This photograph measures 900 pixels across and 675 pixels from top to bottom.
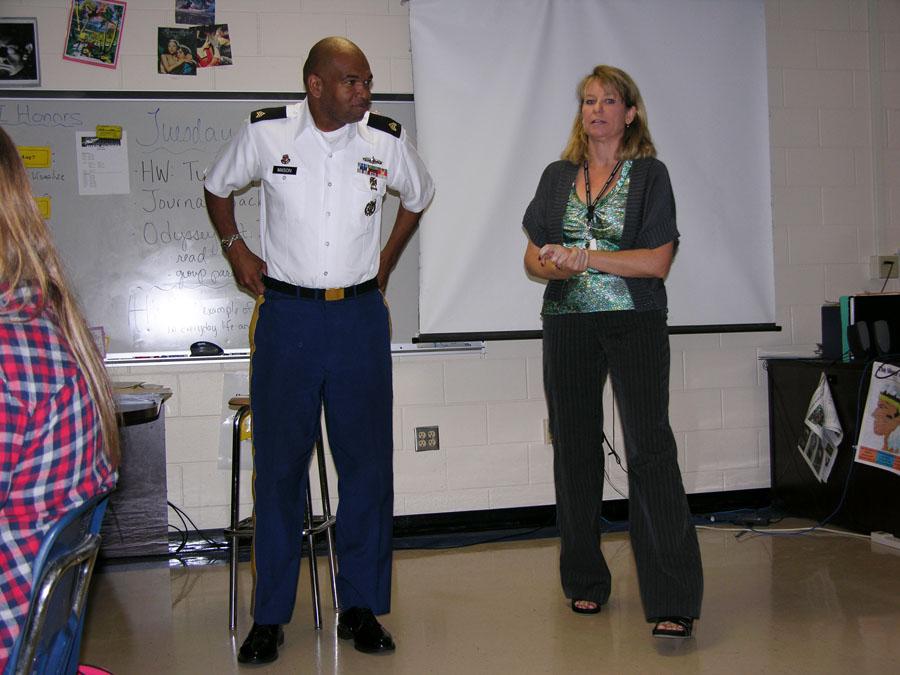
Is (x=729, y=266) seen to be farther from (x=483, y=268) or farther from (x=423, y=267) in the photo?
(x=423, y=267)

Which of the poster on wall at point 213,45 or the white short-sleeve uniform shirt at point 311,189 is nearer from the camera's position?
the white short-sleeve uniform shirt at point 311,189

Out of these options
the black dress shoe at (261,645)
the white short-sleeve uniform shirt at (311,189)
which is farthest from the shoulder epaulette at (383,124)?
the black dress shoe at (261,645)

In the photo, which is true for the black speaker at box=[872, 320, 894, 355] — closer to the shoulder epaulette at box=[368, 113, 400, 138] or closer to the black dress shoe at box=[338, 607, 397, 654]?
the shoulder epaulette at box=[368, 113, 400, 138]

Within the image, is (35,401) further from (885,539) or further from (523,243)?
(885,539)

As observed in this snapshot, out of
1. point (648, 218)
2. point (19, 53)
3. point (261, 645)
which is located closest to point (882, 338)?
point (648, 218)

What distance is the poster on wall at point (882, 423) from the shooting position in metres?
3.45

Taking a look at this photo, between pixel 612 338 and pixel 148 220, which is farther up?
pixel 148 220

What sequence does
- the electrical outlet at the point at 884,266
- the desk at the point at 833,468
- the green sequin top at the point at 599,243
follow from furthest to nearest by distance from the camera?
the electrical outlet at the point at 884,266
the desk at the point at 833,468
the green sequin top at the point at 599,243

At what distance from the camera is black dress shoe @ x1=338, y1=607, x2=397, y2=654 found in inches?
98.7

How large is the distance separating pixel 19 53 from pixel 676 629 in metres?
3.33

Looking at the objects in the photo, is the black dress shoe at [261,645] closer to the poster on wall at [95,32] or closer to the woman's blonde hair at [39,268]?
the woman's blonde hair at [39,268]

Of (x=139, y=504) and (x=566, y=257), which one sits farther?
(x=139, y=504)

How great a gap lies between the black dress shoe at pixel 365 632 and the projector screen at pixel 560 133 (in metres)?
1.52

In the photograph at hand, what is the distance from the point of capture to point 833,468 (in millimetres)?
3820
